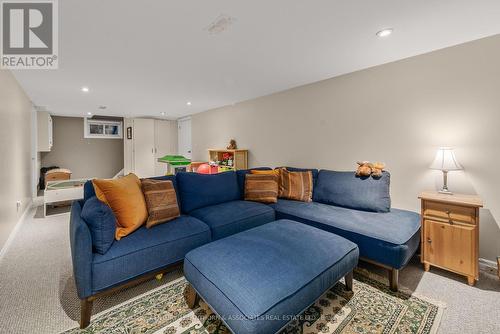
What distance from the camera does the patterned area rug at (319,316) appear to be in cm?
147

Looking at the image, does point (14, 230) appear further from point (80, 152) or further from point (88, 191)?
point (80, 152)

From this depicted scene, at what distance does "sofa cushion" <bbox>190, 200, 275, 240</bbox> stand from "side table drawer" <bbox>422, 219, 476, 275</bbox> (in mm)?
1572

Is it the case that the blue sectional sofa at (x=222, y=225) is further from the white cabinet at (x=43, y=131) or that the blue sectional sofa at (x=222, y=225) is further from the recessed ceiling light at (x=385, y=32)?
the white cabinet at (x=43, y=131)

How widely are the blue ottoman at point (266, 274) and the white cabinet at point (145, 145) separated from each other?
637cm

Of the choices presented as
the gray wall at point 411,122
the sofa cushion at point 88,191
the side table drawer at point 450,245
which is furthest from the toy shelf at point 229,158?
the side table drawer at point 450,245

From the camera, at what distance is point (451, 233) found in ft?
6.66

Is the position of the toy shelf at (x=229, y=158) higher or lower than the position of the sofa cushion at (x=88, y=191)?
higher

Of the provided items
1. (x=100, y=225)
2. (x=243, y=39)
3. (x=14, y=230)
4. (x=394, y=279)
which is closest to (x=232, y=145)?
(x=243, y=39)

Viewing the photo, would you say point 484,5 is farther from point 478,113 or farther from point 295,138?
point 295,138

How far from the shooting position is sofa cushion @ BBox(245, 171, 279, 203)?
3.00 metres

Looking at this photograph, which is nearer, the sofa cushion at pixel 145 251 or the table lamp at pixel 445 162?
the sofa cushion at pixel 145 251

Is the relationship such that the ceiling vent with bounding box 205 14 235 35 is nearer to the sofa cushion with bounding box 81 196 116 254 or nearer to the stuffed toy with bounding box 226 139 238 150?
the sofa cushion with bounding box 81 196 116 254

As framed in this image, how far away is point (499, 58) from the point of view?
2.09 metres

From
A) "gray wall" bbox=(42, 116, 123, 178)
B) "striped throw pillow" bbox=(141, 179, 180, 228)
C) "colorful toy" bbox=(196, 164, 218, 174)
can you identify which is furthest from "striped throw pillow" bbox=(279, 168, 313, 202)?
"gray wall" bbox=(42, 116, 123, 178)
